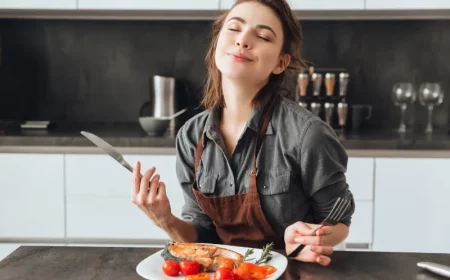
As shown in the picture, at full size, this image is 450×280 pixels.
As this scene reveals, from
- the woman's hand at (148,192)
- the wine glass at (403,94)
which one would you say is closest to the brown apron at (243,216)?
the woman's hand at (148,192)

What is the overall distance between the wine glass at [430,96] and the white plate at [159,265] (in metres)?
1.90

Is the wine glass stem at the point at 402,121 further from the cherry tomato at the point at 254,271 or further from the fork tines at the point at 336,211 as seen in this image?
the cherry tomato at the point at 254,271

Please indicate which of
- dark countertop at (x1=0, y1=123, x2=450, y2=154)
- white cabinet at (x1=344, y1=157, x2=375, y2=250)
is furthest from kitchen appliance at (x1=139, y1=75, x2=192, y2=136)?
white cabinet at (x1=344, y1=157, x2=375, y2=250)

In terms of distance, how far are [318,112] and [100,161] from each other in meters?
0.95

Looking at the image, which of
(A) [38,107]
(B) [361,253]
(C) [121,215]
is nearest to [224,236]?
(B) [361,253]

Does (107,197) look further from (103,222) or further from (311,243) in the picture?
(311,243)

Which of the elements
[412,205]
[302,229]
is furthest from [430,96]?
[302,229]

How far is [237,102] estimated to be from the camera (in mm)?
1513

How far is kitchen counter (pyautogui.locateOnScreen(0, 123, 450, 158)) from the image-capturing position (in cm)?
250

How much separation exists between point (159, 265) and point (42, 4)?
1.92m

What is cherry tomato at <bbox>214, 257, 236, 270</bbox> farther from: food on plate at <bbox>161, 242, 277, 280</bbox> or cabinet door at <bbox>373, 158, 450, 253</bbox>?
cabinet door at <bbox>373, 158, 450, 253</bbox>

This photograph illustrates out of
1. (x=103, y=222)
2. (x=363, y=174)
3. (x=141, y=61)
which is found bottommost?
(x=103, y=222)

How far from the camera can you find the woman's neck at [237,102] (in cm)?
148

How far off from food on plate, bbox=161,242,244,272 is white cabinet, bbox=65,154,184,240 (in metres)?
1.41
